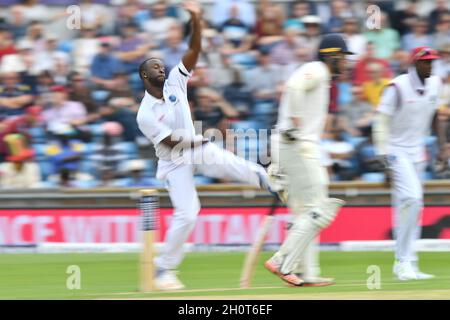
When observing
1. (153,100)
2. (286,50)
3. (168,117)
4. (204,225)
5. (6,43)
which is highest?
(6,43)

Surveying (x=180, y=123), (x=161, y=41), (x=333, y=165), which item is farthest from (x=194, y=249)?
(x=180, y=123)

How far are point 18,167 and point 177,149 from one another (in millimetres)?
6405

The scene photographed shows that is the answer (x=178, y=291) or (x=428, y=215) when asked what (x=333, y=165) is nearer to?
(x=428, y=215)

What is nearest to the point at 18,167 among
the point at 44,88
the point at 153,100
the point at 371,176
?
the point at 44,88

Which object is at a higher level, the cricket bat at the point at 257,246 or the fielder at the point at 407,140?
the fielder at the point at 407,140

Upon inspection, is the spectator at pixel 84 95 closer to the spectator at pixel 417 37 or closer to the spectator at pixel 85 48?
the spectator at pixel 85 48

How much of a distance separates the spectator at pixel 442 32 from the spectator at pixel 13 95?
6.23 m

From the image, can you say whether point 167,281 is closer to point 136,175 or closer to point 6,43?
point 136,175

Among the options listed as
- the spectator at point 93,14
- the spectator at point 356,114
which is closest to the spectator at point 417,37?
the spectator at point 356,114

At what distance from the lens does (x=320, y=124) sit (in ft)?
32.7

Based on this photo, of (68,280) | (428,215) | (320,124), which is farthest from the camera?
(428,215)

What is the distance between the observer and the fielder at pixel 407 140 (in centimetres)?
1093

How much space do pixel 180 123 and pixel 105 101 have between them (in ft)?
20.5

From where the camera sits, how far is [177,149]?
407 inches
